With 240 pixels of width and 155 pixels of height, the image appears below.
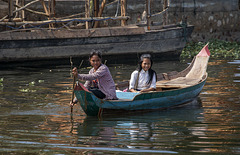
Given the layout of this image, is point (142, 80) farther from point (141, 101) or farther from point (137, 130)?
point (137, 130)

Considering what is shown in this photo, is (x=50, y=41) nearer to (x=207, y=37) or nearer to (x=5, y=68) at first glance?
(x=5, y=68)

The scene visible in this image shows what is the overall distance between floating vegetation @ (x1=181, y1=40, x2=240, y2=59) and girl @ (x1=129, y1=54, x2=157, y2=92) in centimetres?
975

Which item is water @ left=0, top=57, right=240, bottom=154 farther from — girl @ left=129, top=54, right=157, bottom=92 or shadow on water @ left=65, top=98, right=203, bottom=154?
girl @ left=129, top=54, right=157, bottom=92

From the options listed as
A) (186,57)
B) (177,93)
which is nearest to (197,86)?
(177,93)

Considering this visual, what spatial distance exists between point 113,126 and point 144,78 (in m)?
2.03

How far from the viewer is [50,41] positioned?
1652cm

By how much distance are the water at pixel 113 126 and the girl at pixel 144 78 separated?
659 mm

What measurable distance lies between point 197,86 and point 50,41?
24.6ft

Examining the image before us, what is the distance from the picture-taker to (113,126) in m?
8.00

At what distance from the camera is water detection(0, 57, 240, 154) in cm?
644

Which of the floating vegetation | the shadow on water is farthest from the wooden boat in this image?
the floating vegetation

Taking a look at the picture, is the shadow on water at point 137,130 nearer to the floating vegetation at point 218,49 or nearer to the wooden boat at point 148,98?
the wooden boat at point 148,98

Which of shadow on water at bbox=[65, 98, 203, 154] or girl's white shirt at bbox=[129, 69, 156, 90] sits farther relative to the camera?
girl's white shirt at bbox=[129, 69, 156, 90]

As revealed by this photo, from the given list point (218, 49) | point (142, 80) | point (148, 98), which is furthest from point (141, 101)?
point (218, 49)
